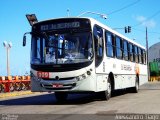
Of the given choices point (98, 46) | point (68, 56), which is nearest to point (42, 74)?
point (68, 56)

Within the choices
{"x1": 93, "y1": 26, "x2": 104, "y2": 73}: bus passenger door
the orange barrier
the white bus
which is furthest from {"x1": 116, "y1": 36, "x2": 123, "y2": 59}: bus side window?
the orange barrier

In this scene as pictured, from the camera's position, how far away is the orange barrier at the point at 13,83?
33.4 metres

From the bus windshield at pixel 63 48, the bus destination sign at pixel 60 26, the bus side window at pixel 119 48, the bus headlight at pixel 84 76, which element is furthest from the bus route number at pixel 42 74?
the bus side window at pixel 119 48

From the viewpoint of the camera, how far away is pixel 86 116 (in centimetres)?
1214

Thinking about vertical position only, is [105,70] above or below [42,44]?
below

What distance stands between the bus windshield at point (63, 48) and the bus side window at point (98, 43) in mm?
406

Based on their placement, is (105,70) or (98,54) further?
(105,70)

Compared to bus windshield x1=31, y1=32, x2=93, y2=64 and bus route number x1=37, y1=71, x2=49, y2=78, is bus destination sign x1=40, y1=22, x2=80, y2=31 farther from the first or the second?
bus route number x1=37, y1=71, x2=49, y2=78

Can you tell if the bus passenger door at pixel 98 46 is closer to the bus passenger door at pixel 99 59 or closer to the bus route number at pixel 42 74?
the bus passenger door at pixel 99 59

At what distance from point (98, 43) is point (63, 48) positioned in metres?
1.51

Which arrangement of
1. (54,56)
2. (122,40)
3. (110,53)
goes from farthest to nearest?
1. (122,40)
2. (110,53)
3. (54,56)

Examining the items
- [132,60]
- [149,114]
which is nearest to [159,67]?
[132,60]

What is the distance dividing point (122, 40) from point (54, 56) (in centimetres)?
688

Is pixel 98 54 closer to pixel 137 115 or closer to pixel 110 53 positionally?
pixel 110 53
